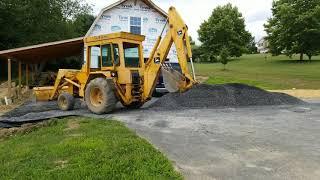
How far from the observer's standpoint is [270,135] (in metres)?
9.06

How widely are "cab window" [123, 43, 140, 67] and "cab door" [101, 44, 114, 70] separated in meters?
0.46

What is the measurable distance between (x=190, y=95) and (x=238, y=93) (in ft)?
5.58

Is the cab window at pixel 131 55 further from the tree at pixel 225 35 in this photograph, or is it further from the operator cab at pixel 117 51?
the tree at pixel 225 35

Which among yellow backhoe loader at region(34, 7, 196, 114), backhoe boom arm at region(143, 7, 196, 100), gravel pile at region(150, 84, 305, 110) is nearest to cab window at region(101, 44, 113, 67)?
yellow backhoe loader at region(34, 7, 196, 114)

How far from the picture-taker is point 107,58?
13898 millimetres

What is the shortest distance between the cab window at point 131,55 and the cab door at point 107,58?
46cm

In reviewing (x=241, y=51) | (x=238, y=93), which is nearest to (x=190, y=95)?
(x=238, y=93)

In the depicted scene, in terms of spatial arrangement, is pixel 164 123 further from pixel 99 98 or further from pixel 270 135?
pixel 99 98

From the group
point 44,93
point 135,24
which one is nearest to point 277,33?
point 135,24

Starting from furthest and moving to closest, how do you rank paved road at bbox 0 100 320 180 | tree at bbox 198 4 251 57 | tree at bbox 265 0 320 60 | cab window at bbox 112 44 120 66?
tree at bbox 198 4 251 57
tree at bbox 265 0 320 60
cab window at bbox 112 44 120 66
paved road at bbox 0 100 320 180

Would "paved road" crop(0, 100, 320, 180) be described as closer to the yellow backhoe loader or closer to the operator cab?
the yellow backhoe loader

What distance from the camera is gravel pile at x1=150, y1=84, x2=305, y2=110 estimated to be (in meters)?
13.7

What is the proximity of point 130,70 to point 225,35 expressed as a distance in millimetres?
47529

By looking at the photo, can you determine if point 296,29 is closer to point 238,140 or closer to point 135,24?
point 135,24
